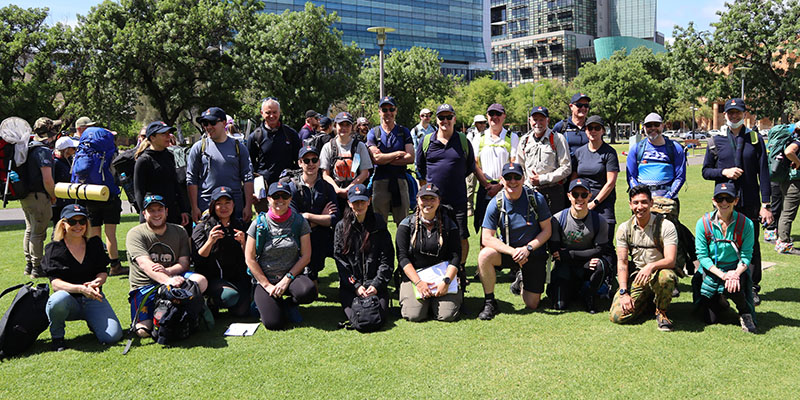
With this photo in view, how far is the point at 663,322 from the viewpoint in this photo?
509cm

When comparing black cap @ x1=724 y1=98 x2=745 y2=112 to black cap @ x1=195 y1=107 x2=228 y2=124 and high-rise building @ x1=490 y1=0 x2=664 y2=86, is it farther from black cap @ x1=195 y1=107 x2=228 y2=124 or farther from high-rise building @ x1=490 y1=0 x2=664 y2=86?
high-rise building @ x1=490 y1=0 x2=664 y2=86

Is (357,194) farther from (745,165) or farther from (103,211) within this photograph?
(745,165)

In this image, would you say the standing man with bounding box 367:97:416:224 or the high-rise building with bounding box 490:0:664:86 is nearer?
the standing man with bounding box 367:97:416:224

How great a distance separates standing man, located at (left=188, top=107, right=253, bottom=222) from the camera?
6.15m

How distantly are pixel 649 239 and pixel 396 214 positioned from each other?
291cm

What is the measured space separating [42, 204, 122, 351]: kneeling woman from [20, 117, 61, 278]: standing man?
2.68 m

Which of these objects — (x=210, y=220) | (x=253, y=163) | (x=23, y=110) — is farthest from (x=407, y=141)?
(x=23, y=110)

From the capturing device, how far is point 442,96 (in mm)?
46719

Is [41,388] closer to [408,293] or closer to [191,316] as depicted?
[191,316]

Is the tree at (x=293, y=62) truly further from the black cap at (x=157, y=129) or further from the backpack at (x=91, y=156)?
the black cap at (x=157, y=129)

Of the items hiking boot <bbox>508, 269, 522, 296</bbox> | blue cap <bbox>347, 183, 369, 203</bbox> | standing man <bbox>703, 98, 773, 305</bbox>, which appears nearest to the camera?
blue cap <bbox>347, 183, 369, 203</bbox>

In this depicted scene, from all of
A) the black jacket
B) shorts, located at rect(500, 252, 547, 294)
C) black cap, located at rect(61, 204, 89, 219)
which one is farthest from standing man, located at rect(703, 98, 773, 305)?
black cap, located at rect(61, 204, 89, 219)

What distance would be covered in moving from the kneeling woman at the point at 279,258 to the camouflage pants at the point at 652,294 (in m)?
2.92

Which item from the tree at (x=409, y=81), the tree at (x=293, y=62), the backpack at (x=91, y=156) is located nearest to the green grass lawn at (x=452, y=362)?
the backpack at (x=91, y=156)
